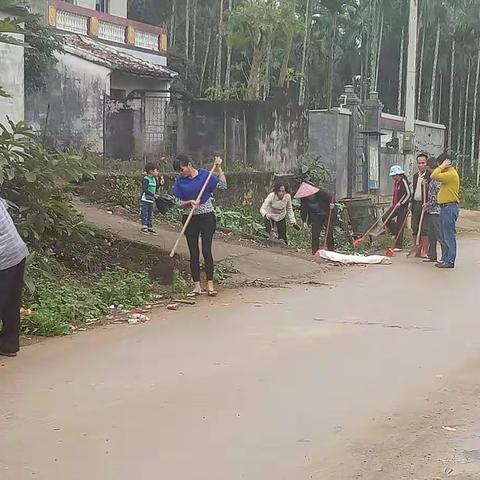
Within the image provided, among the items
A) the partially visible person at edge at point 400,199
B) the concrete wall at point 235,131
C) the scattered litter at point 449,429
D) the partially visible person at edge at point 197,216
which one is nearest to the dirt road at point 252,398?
the scattered litter at point 449,429

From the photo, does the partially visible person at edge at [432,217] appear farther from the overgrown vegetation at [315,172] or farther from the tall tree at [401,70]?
the tall tree at [401,70]

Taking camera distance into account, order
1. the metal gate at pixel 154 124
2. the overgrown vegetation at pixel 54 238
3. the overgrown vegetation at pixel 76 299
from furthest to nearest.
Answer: the metal gate at pixel 154 124 → the overgrown vegetation at pixel 54 238 → the overgrown vegetation at pixel 76 299

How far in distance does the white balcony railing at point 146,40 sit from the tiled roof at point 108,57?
158 centimetres

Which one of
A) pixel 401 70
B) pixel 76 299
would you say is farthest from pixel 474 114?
pixel 76 299

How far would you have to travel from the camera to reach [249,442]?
4.80 m

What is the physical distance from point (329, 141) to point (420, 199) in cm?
901

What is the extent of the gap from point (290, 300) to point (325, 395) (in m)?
3.91

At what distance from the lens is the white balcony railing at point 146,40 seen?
24958 mm

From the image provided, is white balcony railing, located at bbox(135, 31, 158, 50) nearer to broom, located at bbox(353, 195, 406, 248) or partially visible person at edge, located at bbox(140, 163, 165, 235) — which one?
broom, located at bbox(353, 195, 406, 248)

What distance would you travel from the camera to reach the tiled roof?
2000cm

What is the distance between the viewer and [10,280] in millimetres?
6555

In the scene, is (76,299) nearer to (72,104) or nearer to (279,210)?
(279,210)

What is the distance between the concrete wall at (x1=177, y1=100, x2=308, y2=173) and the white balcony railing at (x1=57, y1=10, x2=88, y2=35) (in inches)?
151

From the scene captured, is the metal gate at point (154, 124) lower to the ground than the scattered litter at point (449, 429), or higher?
higher
